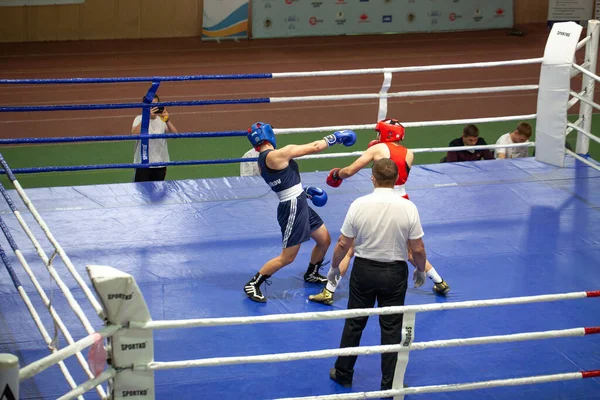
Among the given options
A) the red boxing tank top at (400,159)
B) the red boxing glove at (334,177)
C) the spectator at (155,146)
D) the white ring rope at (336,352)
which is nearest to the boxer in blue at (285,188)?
the red boxing glove at (334,177)

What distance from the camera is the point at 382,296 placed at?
489 centimetres

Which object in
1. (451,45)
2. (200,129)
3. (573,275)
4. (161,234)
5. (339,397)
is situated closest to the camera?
(339,397)

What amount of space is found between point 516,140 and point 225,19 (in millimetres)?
10045

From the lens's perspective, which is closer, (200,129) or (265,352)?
(265,352)

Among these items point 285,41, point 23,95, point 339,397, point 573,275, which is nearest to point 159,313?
point 339,397

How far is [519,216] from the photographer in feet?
24.8

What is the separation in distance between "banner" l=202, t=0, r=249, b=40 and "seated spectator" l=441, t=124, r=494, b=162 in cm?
919

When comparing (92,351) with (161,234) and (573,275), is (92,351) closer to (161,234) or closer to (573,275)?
(161,234)

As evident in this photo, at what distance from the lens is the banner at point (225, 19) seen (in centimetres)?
1714

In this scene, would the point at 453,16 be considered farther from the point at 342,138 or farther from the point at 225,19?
the point at 342,138

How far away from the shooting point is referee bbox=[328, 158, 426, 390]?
4.76m

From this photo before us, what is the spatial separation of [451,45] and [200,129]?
706 cm

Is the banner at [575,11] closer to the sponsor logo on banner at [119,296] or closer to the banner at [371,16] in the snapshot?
the banner at [371,16]

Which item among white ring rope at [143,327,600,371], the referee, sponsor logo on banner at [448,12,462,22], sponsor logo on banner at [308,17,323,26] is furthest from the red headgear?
sponsor logo on banner at [448,12,462,22]
